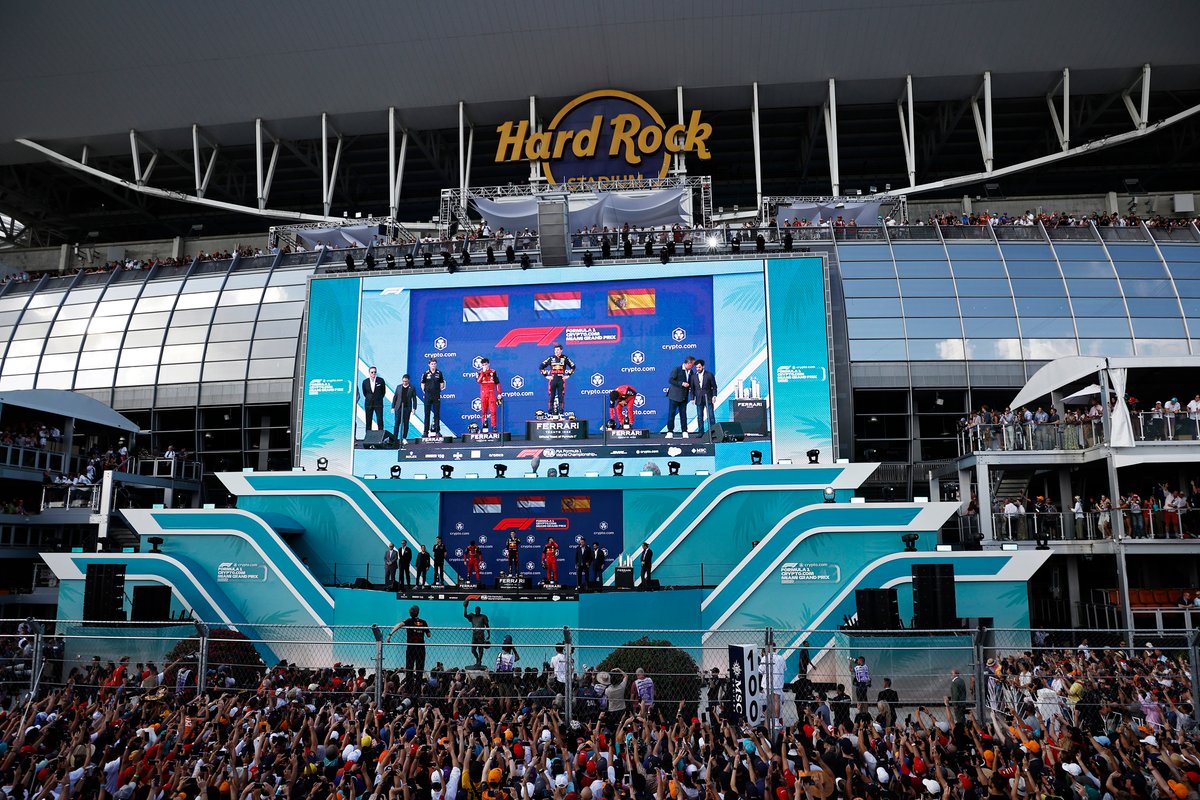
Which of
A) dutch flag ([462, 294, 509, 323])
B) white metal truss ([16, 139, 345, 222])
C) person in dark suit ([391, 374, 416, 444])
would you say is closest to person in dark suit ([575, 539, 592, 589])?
person in dark suit ([391, 374, 416, 444])

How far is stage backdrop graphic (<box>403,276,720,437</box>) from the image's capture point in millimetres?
35406

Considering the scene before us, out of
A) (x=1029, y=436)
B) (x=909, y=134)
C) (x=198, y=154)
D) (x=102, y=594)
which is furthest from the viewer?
(x=198, y=154)

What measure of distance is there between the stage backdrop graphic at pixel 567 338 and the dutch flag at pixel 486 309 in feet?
0.13

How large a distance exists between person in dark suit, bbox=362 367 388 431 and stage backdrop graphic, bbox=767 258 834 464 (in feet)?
48.9

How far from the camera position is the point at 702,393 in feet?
114

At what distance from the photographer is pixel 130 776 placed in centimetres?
1094

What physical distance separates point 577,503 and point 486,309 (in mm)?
9812

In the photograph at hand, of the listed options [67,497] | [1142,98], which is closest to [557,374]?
[67,497]

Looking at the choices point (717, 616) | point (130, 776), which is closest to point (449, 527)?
point (717, 616)

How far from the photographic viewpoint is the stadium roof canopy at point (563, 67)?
45.1 meters

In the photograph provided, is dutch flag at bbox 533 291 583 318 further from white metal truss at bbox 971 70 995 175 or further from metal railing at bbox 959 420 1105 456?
white metal truss at bbox 971 70 995 175

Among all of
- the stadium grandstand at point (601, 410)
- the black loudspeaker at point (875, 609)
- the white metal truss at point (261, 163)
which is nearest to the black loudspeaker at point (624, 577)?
the stadium grandstand at point (601, 410)

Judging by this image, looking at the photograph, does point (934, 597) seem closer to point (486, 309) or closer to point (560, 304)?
point (560, 304)

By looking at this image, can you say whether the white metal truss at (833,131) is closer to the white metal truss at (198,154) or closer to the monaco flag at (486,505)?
the monaco flag at (486,505)
